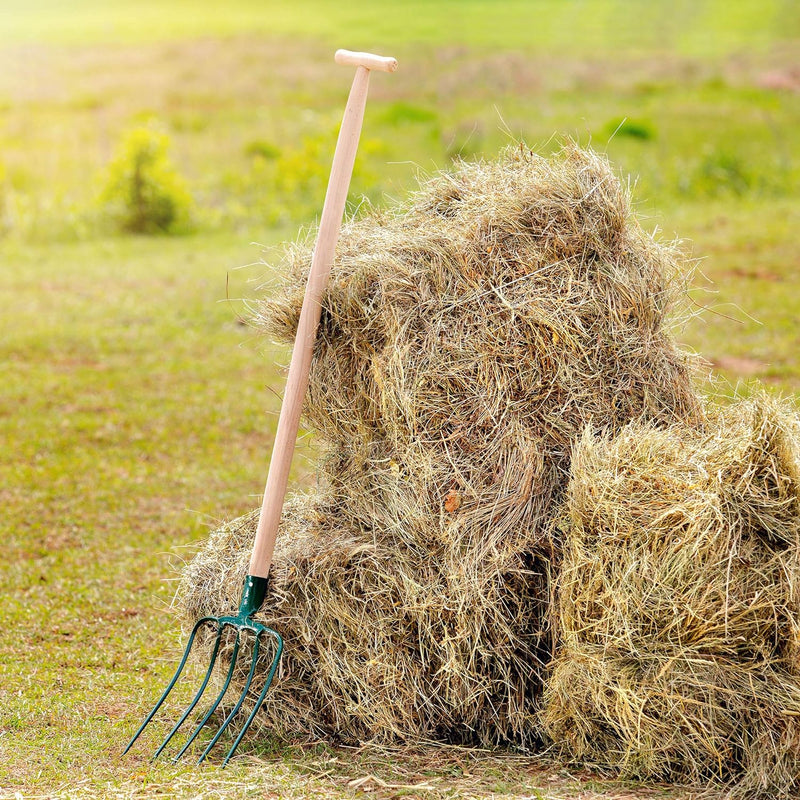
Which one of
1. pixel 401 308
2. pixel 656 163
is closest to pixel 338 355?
pixel 401 308

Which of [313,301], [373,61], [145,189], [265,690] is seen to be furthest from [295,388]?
[145,189]

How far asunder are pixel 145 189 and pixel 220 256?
7.92 ft

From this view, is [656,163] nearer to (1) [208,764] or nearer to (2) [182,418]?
(2) [182,418]

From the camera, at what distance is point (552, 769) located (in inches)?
139

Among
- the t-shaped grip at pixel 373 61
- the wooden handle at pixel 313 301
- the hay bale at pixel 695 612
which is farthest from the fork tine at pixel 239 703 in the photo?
the t-shaped grip at pixel 373 61

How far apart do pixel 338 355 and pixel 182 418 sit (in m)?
4.84

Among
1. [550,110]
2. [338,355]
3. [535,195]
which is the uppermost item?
[550,110]

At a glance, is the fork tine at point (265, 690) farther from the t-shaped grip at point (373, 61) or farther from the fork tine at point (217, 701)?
the t-shaped grip at point (373, 61)

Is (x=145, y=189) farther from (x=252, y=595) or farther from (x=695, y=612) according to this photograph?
(x=695, y=612)

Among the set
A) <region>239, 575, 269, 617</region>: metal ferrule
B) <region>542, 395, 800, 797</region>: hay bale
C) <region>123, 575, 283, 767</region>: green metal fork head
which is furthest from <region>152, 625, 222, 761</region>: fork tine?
<region>542, 395, 800, 797</region>: hay bale

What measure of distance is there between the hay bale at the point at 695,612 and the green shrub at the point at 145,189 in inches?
522

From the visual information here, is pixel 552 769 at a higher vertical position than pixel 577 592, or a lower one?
lower

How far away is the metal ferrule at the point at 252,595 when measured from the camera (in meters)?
3.84

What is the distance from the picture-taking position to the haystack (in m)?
3.65
